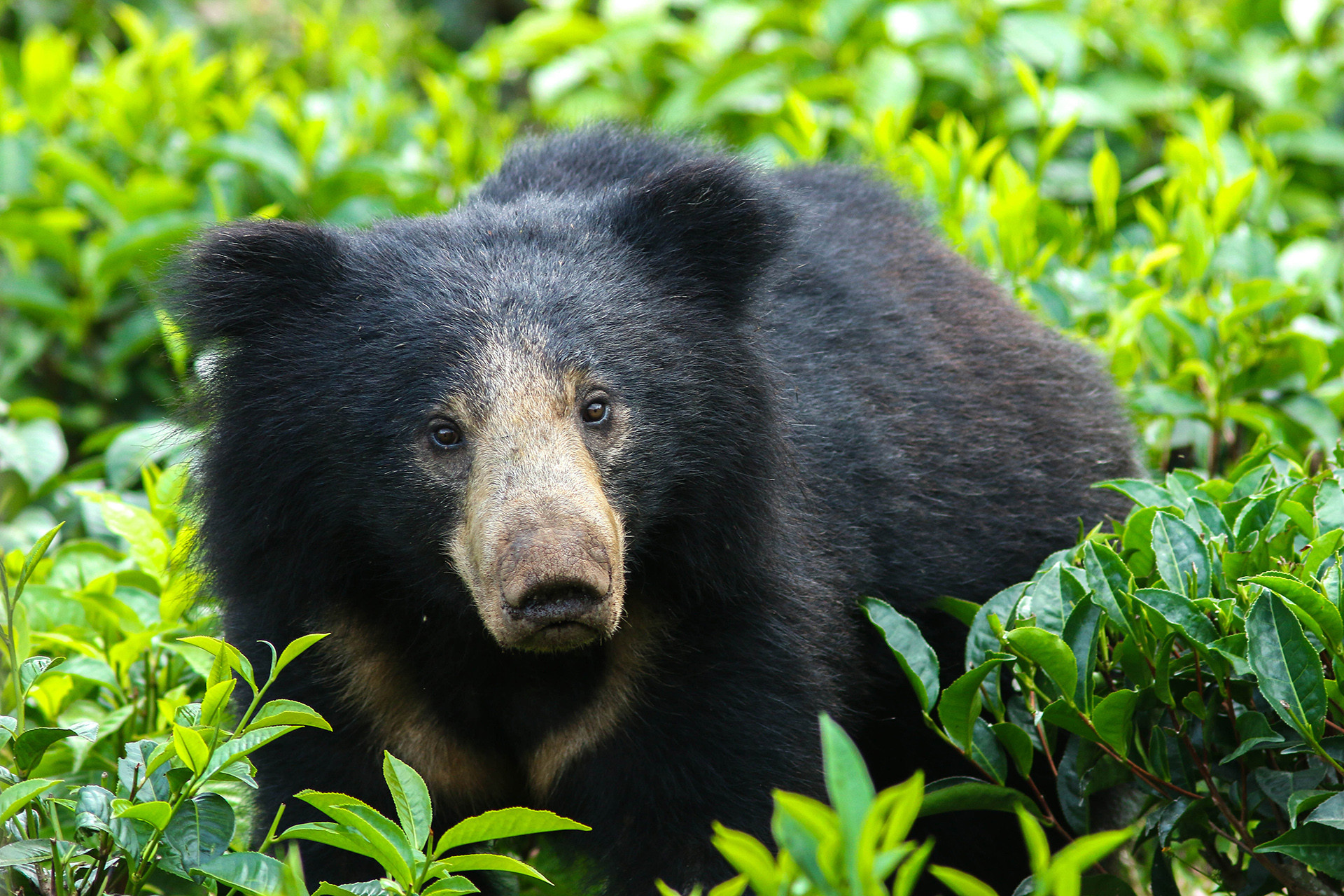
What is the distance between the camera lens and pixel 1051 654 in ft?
8.24

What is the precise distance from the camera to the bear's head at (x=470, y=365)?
8.70 feet

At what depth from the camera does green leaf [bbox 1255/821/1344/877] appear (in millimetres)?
2348

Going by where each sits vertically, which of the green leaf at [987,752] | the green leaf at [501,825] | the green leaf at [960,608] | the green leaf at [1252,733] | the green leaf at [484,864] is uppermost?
the green leaf at [501,825]

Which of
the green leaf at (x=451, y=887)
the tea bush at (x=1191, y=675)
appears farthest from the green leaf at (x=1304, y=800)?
the green leaf at (x=451, y=887)

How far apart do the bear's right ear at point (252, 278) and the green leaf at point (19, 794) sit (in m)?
1.01

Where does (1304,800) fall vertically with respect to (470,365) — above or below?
below

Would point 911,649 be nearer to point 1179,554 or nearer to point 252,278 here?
point 1179,554

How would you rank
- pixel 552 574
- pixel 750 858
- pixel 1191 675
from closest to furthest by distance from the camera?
1. pixel 750 858
2. pixel 552 574
3. pixel 1191 675

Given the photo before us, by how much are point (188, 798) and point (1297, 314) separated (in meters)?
3.50

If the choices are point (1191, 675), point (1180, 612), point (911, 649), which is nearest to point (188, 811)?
point (911, 649)

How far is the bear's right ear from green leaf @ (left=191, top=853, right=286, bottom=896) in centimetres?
109

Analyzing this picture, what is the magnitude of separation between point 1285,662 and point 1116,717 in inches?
13.2

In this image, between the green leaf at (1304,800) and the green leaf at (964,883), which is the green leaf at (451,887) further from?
the green leaf at (1304,800)

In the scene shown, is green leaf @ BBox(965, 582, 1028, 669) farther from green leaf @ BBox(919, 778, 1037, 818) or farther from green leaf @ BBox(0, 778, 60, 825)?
green leaf @ BBox(0, 778, 60, 825)
